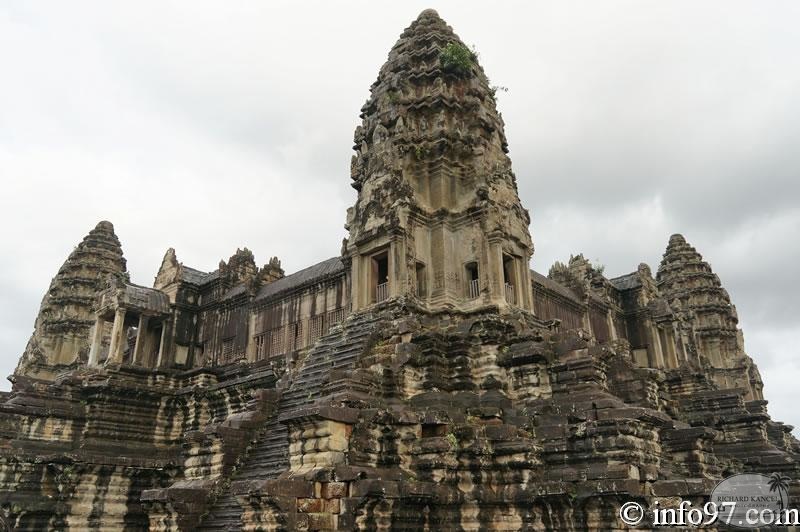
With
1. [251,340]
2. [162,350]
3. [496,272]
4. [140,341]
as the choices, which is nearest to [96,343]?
[140,341]

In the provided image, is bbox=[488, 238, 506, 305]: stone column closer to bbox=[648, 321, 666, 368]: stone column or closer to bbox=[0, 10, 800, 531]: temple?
bbox=[0, 10, 800, 531]: temple

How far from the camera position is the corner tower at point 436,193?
62.1 feet

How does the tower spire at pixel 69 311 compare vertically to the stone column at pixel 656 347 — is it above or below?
above

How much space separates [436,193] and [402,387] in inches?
291

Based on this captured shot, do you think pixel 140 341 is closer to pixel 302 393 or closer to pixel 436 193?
pixel 302 393

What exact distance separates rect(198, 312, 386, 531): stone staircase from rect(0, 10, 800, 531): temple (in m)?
0.08

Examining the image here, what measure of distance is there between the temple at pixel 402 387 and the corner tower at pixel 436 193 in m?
0.07

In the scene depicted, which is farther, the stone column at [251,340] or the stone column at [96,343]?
the stone column at [96,343]

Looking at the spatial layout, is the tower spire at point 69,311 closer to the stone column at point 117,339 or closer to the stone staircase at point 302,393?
the stone column at point 117,339

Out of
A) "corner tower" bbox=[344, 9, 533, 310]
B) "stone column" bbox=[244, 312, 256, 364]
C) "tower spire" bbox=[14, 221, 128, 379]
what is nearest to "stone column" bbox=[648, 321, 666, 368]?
"corner tower" bbox=[344, 9, 533, 310]

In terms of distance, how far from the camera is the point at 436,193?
20.4 metres

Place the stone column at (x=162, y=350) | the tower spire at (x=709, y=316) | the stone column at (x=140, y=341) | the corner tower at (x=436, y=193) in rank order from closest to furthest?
the corner tower at (x=436, y=193), the stone column at (x=162, y=350), the stone column at (x=140, y=341), the tower spire at (x=709, y=316)

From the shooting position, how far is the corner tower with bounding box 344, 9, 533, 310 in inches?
746

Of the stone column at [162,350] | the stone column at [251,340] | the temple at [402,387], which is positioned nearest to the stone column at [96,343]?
the temple at [402,387]
